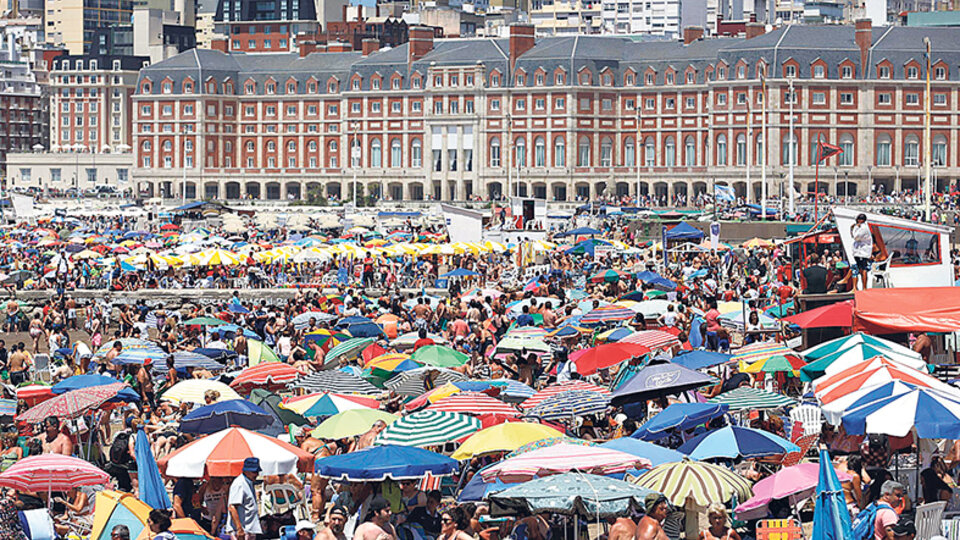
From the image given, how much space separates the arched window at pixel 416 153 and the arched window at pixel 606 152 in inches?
475

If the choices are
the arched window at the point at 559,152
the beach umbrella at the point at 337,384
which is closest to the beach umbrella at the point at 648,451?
the beach umbrella at the point at 337,384

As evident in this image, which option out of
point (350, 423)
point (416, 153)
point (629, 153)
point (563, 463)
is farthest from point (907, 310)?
point (416, 153)

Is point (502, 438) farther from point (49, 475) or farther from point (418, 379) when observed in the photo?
point (418, 379)

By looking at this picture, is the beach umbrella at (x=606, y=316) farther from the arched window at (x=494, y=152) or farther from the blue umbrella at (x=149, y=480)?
the arched window at (x=494, y=152)

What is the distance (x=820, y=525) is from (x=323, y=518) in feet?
21.0

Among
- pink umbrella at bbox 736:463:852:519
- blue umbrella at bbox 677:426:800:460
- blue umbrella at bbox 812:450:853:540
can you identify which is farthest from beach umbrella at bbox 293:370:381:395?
blue umbrella at bbox 812:450:853:540

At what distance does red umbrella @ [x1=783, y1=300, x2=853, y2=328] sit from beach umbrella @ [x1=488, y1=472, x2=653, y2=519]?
8311mm

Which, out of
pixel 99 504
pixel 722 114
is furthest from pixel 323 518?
pixel 722 114

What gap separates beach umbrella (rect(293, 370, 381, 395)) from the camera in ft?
69.7

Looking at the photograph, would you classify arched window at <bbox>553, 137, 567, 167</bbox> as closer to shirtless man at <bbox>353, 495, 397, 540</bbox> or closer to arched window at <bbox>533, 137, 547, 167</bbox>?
arched window at <bbox>533, 137, 547, 167</bbox>

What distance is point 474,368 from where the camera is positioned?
2569 centimetres

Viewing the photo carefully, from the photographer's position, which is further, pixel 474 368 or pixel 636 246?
pixel 636 246

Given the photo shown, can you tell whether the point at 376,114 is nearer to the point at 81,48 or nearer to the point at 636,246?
the point at 636,246

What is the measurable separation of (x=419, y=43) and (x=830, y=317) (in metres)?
94.3
